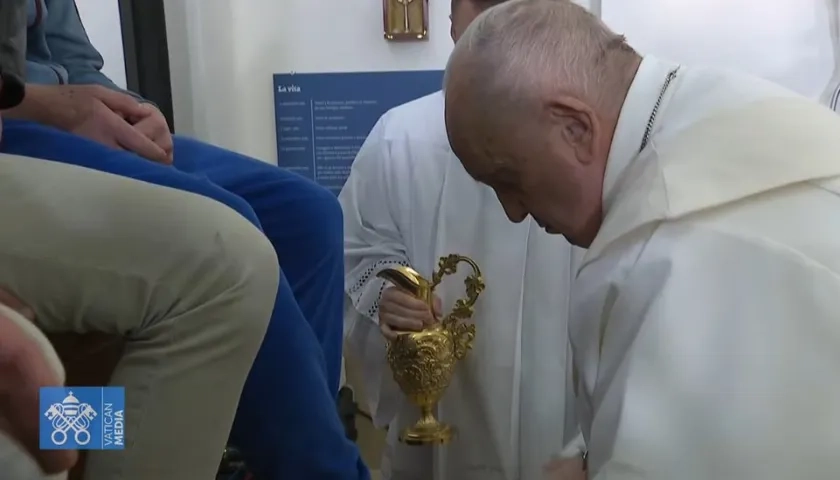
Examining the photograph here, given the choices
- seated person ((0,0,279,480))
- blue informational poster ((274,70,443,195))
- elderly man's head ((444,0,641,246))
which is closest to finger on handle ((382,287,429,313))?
elderly man's head ((444,0,641,246))

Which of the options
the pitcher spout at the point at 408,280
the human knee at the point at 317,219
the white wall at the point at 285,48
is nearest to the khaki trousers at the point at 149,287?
the human knee at the point at 317,219

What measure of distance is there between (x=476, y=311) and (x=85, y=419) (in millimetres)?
935

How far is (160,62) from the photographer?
6.12ft

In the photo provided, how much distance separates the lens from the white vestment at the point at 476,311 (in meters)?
1.42

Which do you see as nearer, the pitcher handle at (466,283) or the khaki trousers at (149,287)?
the khaki trousers at (149,287)

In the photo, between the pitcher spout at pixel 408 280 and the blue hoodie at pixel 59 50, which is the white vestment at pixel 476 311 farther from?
the blue hoodie at pixel 59 50

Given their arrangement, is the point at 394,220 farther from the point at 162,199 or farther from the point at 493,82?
the point at 162,199

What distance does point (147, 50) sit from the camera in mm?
1860

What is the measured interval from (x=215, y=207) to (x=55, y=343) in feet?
0.42

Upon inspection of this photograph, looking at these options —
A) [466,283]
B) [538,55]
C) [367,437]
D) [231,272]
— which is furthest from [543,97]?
[367,437]

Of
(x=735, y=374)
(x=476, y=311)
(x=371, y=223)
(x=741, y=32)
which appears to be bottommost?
(x=476, y=311)

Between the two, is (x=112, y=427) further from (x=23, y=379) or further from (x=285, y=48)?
(x=285, y=48)

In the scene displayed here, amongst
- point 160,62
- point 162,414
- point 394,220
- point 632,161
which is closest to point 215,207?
point 162,414

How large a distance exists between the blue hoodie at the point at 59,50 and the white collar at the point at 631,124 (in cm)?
46
